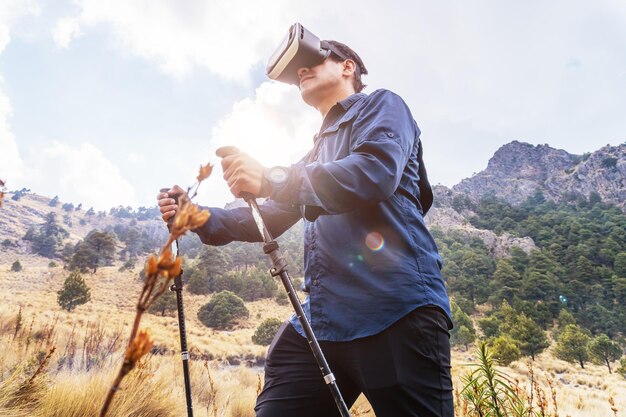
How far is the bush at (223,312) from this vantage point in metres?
35.9

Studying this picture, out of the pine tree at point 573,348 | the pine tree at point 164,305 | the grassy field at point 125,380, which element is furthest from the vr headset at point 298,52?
the pine tree at point 573,348

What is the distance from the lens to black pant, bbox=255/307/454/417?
1262 mm

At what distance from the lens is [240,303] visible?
38531 mm

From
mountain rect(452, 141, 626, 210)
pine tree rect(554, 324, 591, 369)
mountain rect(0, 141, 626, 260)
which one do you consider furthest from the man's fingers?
mountain rect(452, 141, 626, 210)

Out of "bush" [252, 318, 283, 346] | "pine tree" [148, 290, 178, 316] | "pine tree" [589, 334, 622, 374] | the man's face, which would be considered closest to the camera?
the man's face

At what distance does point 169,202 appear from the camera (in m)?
1.72

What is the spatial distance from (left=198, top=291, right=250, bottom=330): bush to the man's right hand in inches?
1448

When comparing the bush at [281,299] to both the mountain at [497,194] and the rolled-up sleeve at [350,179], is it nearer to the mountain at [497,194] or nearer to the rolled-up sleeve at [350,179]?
the mountain at [497,194]

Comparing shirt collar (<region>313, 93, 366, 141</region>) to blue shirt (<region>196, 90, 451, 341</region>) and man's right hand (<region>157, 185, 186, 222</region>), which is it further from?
man's right hand (<region>157, 185, 186, 222</region>)

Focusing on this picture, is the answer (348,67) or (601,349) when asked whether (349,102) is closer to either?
(348,67)

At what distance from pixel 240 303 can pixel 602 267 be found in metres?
62.5

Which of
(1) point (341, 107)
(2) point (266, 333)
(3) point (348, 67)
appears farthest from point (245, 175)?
(2) point (266, 333)

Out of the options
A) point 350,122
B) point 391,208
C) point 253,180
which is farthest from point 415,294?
point 350,122

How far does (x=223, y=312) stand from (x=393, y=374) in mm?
37603
